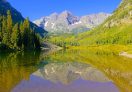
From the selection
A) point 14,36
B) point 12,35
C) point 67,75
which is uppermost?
Result: point 12,35

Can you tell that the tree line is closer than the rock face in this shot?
No

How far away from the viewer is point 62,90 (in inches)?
1499

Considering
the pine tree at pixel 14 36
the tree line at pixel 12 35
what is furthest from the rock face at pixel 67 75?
the pine tree at pixel 14 36

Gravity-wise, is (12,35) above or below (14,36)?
above

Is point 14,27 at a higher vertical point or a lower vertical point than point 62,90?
higher

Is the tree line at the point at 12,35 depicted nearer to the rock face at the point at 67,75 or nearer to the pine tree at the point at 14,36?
the pine tree at the point at 14,36

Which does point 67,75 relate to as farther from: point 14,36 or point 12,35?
point 12,35

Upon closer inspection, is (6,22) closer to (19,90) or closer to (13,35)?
(13,35)

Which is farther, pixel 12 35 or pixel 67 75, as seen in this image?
pixel 12 35

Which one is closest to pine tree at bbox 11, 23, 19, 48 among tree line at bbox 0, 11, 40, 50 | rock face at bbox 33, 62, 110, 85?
tree line at bbox 0, 11, 40, 50

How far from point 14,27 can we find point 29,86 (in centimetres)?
11357

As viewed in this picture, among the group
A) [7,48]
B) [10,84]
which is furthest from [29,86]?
[7,48]

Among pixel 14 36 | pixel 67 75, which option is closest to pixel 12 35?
pixel 14 36

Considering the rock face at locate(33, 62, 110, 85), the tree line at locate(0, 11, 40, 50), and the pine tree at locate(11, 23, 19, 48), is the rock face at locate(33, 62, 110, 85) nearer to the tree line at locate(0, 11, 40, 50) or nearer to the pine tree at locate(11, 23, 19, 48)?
the tree line at locate(0, 11, 40, 50)
